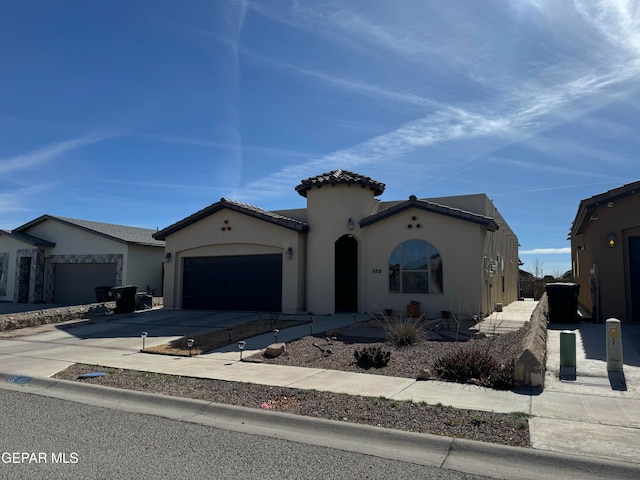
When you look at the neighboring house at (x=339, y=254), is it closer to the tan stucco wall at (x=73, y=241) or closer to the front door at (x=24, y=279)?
the tan stucco wall at (x=73, y=241)

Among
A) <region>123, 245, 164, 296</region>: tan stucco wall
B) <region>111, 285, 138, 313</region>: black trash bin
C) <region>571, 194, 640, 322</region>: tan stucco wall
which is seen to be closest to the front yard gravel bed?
<region>571, 194, 640, 322</region>: tan stucco wall

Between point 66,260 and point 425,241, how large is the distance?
20.6m

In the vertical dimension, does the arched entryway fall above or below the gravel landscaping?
above

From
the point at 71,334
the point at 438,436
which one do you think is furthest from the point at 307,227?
the point at 438,436

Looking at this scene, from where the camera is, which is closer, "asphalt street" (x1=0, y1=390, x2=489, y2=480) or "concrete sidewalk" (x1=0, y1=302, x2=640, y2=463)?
"asphalt street" (x1=0, y1=390, x2=489, y2=480)

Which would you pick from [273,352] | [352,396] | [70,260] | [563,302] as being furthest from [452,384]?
[70,260]

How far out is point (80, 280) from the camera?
2686 centimetres

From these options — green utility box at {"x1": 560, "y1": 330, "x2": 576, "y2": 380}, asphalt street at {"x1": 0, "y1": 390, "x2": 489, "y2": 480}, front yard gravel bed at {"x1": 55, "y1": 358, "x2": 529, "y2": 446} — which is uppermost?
green utility box at {"x1": 560, "y1": 330, "x2": 576, "y2": 380}

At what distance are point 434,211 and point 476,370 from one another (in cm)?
935

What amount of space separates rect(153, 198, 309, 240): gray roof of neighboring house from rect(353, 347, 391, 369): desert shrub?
9416 millimetres

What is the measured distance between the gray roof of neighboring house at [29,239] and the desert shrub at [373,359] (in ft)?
78.0

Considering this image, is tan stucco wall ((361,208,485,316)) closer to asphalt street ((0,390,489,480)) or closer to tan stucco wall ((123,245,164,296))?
asphalt street ((0,390,489,480))

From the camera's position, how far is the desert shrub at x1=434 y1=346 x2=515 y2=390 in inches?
302

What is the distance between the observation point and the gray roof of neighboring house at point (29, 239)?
26.7 meters
